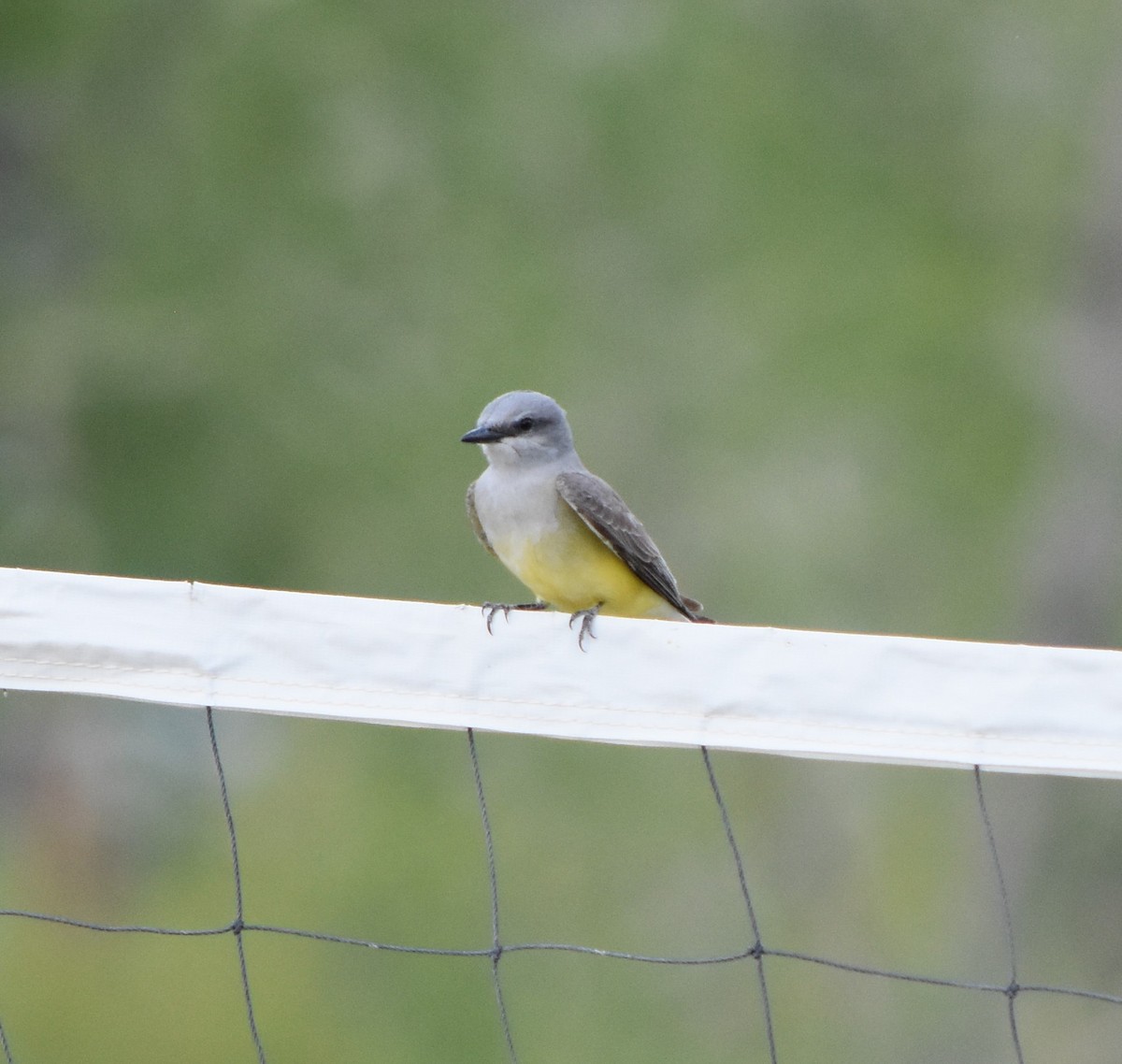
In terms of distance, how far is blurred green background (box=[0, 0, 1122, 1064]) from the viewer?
7539mm

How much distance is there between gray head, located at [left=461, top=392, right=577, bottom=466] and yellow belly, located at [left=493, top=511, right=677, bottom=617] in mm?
234

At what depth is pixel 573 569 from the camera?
362cm

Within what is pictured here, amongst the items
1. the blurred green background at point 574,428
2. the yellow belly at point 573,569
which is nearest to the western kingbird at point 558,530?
the yellow belly at point 573,569

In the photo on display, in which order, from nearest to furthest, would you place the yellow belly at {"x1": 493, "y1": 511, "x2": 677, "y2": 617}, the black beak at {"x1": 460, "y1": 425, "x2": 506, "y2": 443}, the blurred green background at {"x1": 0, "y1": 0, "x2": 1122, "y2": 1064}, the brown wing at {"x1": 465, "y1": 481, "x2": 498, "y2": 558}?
the yellow belly at {"x1": 493, "y1": 511, "x2": 677, "y2": 617}, the black beak at {"x1": 460, "y1": 425, "x2": 506, "y2": 443}, the brown wing at {"x1": 465, "y1": 481, "x2": 498, "y2": 558}, the blurred green background at {"x1": 0, "y1": 0, "x2": 1122, "y2": 1064}

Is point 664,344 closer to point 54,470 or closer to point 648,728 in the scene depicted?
point 54,470

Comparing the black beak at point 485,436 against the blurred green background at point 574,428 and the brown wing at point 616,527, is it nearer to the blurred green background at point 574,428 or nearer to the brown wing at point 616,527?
the brown wing at point 616,527

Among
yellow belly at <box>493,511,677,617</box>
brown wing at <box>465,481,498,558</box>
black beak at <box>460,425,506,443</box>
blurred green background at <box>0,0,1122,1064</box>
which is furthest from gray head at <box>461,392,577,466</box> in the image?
blurred green background at <box>0,0,1122,1064</box>

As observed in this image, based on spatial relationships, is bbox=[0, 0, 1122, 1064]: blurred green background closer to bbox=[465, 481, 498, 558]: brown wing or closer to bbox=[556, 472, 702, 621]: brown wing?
bbox=[465, 481, 498, 558]: brown wing

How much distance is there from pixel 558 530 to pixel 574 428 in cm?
470

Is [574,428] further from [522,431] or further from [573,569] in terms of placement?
[573,569]

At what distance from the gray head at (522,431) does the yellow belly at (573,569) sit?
23 cm

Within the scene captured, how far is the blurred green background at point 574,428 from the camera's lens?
7539mm

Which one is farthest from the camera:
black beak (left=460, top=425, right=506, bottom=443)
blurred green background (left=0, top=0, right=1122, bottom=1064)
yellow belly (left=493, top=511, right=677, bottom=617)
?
blurred green background (left=0, top=0, right=1122, bottom=1064)

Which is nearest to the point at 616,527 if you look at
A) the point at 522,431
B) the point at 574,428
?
the point at 522,431
